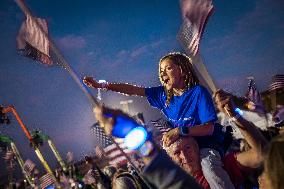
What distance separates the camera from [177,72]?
13.9 feet

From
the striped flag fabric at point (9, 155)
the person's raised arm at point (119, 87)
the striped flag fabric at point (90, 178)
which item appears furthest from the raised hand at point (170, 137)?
the striped flag fabric at point (9, 155)

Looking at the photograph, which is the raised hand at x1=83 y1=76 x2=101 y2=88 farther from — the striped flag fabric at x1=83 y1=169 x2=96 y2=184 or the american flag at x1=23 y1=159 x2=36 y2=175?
the american flag at x1=23 y1=159 x2=36 y2=175

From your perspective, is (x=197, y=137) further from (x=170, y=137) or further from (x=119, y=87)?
(x=119, y=87)

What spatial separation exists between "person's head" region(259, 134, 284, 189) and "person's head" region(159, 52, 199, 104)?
2673 millimetres

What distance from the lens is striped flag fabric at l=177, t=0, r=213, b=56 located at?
3.80m

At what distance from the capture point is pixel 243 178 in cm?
358

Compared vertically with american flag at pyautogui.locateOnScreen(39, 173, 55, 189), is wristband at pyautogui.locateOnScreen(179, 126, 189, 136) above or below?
below

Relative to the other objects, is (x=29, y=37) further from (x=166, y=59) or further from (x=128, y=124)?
(x=128, y=124)

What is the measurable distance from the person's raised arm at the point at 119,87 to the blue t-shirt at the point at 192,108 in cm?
64

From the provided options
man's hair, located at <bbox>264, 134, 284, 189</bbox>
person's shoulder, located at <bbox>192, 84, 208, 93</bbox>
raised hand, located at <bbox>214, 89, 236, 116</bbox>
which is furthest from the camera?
person's shoulder, located at <bbox>192, 84, 208, 93</bbox>

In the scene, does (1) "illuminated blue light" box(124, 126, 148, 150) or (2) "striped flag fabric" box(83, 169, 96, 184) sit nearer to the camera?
(1) "illuminated blue light" box(124, 126, 148, 150)

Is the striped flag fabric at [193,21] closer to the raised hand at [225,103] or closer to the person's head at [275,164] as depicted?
the raised hand at [225,103]

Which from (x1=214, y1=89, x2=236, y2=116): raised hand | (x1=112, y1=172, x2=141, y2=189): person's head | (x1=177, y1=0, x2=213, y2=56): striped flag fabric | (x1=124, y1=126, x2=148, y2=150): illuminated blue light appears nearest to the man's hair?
(x1=124, y1=126, x2=148, y2=150): illuminated blue light

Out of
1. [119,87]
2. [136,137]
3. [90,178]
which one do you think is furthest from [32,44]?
[90,178]
